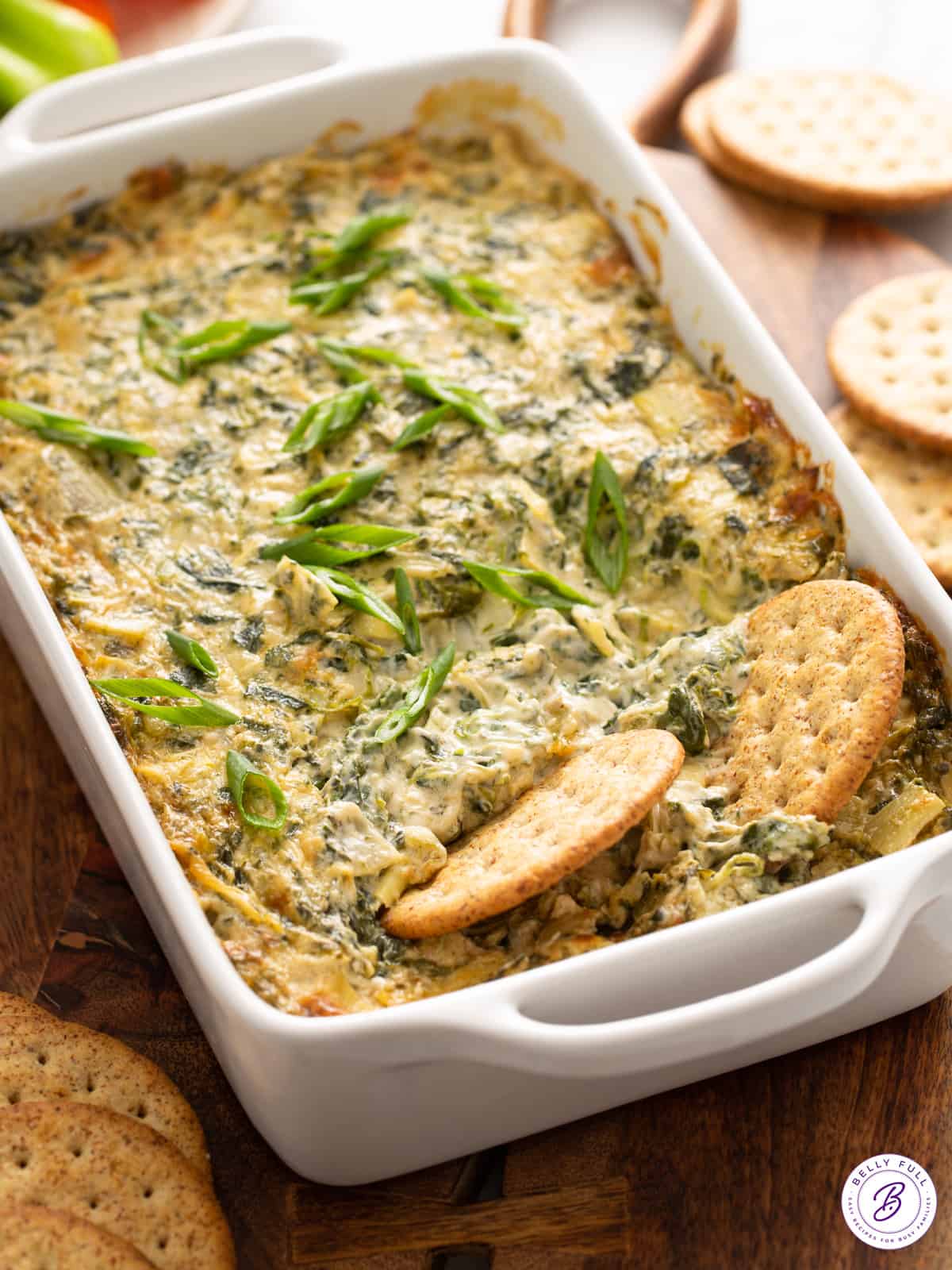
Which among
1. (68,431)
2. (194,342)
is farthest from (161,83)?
(68,431)

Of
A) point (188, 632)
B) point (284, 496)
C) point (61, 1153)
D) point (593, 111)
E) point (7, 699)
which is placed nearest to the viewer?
point (61, 1153)

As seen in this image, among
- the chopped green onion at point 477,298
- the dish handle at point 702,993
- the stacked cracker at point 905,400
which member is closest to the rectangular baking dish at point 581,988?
the dish handle at point 702,993

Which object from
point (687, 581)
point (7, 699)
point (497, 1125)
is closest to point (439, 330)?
point (687, 581)

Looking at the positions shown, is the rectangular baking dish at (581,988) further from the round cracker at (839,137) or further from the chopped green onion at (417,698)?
the round cracker at (839,137)

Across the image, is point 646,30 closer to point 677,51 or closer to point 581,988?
point 677,51

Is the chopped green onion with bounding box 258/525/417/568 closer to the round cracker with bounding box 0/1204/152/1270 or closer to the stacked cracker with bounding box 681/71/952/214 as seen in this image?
the round cracker with bounding box 0/1204/152/1270

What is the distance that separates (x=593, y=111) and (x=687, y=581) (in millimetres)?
1413

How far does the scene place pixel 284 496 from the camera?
3334 millimetres

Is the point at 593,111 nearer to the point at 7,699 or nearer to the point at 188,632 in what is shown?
the point at 188,632

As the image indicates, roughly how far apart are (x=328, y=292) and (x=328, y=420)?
0.48m

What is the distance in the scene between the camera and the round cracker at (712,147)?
4.35 metres

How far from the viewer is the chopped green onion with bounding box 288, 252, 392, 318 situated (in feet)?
12.1

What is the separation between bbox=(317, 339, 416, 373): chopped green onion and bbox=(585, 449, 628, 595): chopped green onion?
0.57 meters

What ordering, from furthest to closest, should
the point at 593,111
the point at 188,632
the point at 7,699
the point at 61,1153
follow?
1. the point at 593,111
2. the point at 7,699
3. the point at 188,632
4. the point at 61,1153
